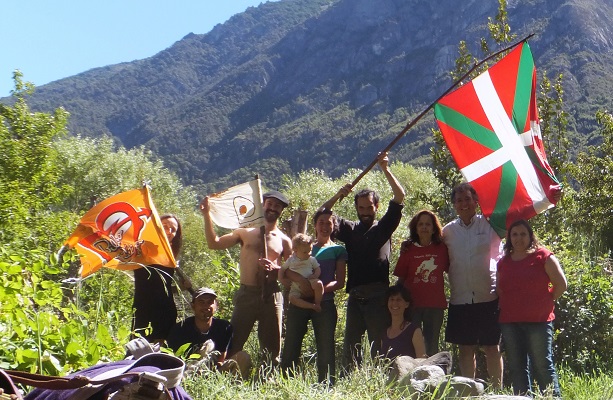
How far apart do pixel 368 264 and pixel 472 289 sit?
806mm

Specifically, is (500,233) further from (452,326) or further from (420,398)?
(420,398)

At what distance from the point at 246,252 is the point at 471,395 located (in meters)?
2.54

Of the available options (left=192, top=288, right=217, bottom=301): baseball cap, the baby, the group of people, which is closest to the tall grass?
the group of people

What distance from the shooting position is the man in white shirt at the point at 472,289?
621 cm

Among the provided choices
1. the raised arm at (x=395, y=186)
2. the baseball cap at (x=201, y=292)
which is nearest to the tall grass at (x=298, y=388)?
the baseball cap at (x=201, y=292)

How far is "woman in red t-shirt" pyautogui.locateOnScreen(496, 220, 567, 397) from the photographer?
580 cm

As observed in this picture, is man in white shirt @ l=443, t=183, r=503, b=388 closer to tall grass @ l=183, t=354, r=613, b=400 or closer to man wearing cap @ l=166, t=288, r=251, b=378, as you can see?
tall grass @ l=183, t=354, r=613, b=400

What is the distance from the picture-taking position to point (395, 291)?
20.2 feet

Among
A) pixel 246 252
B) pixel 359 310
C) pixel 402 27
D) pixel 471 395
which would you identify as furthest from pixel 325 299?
pixel 402 27

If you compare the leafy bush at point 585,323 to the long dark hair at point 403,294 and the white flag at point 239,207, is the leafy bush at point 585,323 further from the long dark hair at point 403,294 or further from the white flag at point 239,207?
the white flag at point 239,207

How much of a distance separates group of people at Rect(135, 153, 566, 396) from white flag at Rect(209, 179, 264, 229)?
0.27 ft

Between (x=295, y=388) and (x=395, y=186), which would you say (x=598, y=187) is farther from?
(x=295, y=388)

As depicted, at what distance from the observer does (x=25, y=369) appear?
9.21 ft

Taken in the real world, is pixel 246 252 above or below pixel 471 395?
above
